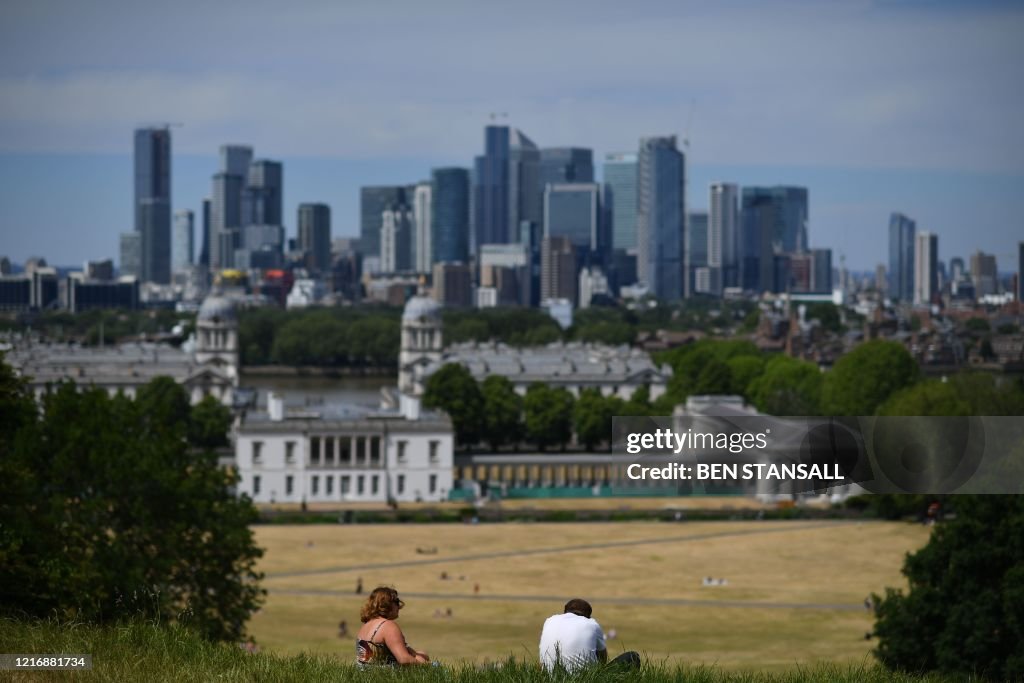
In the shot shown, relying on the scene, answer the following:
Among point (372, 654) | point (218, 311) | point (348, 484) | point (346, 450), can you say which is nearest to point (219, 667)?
point (372, 654)

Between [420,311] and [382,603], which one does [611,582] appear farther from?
[420,311]

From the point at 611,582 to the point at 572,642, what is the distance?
93.6 feet

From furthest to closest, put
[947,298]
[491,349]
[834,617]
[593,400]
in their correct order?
[947,298]
[491,349]
[593,400]
[834,617]

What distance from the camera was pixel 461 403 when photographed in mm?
70188

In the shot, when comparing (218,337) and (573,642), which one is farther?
(218,337)

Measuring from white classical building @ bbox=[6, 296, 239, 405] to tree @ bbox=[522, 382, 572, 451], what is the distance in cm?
1446

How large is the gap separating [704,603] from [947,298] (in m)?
153

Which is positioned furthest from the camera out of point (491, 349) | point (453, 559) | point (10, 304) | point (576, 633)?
point (10, 304)

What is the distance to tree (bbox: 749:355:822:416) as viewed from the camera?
241 ft

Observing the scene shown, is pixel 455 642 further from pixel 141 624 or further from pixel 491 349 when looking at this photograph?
pixel 491 349

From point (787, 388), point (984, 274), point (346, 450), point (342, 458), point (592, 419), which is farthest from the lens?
point (984, 274)

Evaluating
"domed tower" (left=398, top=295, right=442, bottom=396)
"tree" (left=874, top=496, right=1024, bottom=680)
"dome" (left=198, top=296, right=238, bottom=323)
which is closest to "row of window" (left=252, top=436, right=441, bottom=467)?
"tree" (left=874, top=496, right=1024, bottom=680)

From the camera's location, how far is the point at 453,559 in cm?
4497

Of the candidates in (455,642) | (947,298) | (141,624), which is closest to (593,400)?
(455,642)
